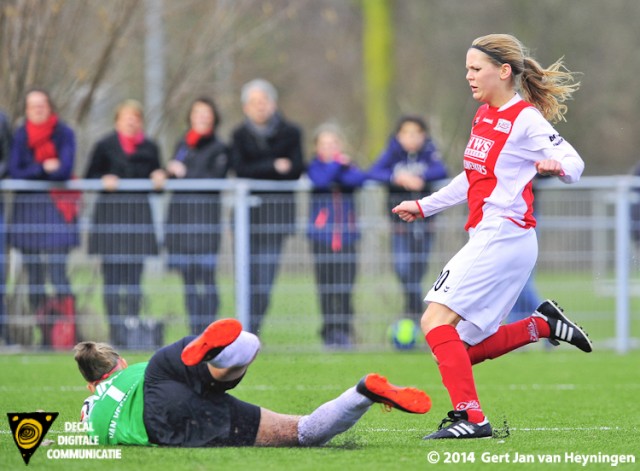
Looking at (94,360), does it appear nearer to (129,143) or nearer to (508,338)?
(508,338)

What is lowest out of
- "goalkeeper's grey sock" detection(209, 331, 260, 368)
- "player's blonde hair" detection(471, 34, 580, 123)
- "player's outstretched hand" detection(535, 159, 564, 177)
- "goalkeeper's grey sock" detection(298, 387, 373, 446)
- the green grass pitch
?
the green grass pitch

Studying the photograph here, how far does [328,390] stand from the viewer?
9.09m

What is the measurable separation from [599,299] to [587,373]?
7.31 feet

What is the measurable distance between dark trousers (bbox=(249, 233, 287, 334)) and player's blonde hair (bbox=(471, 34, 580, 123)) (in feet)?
18.0

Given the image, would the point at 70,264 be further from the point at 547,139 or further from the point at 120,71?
the point at 547,139

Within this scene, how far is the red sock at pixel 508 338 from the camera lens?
6.84 metres

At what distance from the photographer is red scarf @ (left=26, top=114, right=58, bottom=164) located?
467 inches

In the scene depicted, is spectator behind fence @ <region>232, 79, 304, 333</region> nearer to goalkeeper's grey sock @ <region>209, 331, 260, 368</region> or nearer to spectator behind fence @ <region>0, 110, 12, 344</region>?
spectator behind fence @ <region>0, 110, 12, 344</region>

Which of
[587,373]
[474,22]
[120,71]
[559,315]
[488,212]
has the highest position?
[474,22]

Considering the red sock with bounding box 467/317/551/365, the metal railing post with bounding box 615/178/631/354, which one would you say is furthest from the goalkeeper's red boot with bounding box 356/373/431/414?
the metal railing post with bounding box 615/178/631/354

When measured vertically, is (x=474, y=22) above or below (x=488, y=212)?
above

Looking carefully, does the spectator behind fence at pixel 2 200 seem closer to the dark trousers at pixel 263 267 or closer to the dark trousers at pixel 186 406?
the dark trousers at pixel 263 267

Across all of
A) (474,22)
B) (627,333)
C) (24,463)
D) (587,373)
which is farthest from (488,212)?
(474,22)

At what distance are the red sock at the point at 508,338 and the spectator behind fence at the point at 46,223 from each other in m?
6.07
